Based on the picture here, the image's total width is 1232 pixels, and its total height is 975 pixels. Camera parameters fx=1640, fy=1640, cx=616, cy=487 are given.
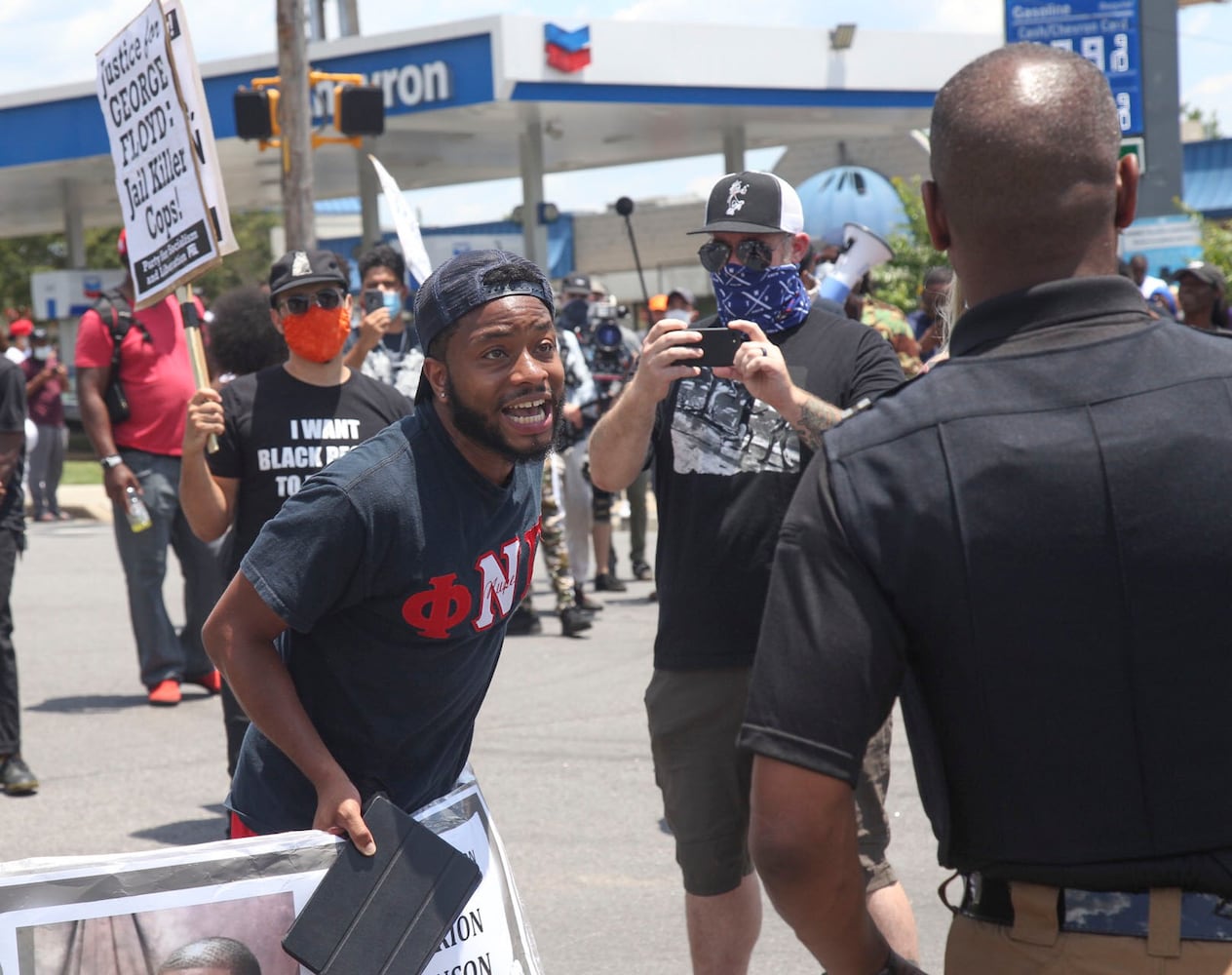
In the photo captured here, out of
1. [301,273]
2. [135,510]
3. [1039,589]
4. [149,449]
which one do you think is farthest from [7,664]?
[1039,589]

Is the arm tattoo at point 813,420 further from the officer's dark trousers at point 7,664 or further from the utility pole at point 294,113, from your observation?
the utility pole at point 294,113

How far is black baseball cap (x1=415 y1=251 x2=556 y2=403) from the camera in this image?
2980mm

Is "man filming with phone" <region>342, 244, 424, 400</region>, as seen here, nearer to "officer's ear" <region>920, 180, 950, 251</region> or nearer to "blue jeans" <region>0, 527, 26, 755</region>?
"blue jeans" <region>0, 527, 26, 755</region>

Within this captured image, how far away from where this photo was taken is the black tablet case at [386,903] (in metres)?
2.63

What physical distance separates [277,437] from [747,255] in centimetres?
186

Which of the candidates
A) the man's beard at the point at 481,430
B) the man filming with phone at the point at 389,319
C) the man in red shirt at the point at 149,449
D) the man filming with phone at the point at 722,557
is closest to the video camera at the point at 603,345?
the man filming with phone at the point at 389,319

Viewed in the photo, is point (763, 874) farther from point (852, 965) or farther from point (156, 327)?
point (156, 327)

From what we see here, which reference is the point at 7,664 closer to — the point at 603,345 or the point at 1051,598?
the point at 1051,598

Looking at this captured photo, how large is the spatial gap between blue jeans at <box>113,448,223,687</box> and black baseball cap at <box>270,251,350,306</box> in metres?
3.06

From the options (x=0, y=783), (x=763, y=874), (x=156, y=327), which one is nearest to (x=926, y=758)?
(x=763, y=874)

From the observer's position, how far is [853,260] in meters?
7.25

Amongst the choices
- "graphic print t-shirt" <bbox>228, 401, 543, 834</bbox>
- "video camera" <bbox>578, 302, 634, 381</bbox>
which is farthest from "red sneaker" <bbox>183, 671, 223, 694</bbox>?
"graphic print t-shirt" <bbox>228, 401, 543, 834</bbox>

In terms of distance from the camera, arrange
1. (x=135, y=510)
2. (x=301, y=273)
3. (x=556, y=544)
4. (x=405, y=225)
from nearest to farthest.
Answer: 1. (x=405, y=225)
2. (x=301, y=273)
3. (x=135, y=510)
4. (x=556, y=544)

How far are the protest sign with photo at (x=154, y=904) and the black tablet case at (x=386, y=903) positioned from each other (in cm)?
4
